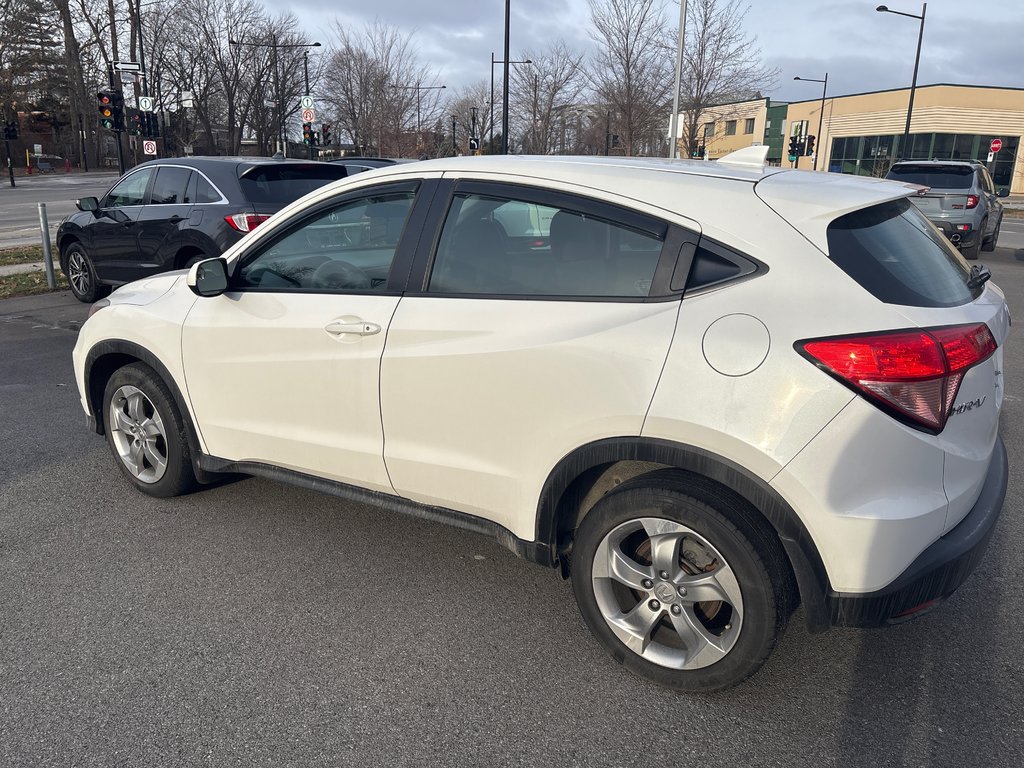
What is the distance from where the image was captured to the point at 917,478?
2352 millimetres

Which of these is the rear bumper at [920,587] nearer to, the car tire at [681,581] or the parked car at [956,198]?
the car tire at [681,581]

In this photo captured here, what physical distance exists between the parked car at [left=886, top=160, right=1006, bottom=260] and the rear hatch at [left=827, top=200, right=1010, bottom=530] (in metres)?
12.6

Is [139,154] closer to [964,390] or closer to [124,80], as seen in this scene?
[124,80]

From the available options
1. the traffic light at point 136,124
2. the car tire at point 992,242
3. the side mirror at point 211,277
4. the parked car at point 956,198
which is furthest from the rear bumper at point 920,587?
the traffic light at point 136,124

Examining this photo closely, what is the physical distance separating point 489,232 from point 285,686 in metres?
1.79

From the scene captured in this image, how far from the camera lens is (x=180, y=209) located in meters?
8.77

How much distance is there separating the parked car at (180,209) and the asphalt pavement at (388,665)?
4.90 meters

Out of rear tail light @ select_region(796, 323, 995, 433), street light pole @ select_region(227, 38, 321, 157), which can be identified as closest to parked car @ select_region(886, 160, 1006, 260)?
rear tail light @ select_region(796, 323, 995, 433)

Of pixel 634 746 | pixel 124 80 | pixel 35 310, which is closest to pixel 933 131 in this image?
pixel 124 80

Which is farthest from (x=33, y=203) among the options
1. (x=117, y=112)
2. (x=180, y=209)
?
(x=180, y=209)

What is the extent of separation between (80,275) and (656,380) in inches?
392

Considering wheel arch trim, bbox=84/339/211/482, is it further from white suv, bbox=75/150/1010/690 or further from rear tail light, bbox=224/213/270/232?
rear tail light, bbox=224/213/270/232

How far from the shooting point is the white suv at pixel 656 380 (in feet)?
7.73

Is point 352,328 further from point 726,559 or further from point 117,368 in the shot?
point 117,368
